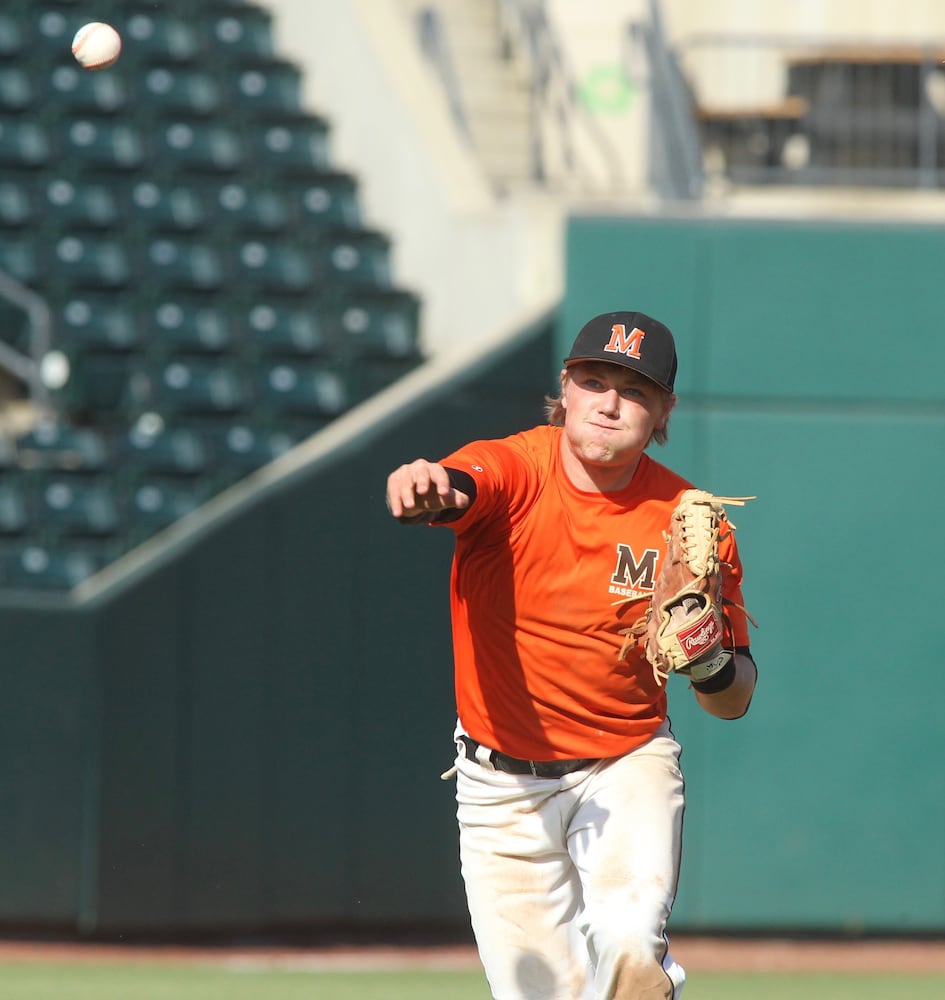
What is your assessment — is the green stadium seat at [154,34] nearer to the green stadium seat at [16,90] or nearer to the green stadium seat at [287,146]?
the green stadium seat at [16,90]

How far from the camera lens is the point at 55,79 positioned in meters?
11.2

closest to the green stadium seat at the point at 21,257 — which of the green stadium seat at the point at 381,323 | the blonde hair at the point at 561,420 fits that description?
the green stadium seat at the point at 381,323

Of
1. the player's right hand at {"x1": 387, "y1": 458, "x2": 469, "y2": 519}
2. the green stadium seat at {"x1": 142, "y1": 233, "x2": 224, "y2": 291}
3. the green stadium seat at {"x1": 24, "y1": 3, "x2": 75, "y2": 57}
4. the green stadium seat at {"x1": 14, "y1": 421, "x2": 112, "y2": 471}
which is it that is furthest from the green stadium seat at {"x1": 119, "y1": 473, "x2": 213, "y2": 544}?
the player's right hand at {"x1": 387, "y1": 458, "x2": 469, "y2": 519}

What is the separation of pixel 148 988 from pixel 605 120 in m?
7.79

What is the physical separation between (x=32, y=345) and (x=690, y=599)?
6.70 m

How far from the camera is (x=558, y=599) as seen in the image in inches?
172

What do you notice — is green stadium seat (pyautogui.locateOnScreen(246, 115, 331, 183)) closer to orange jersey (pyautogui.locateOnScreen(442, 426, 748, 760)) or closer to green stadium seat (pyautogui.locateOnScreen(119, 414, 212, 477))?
green stadium seat (pyautogui.locateOnScreen(119, 414, 212, 477))

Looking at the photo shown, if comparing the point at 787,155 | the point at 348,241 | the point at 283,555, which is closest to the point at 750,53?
the point at 787,155

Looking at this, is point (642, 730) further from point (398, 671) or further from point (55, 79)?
point (55, 79)

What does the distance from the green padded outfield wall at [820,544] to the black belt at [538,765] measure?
336 cm

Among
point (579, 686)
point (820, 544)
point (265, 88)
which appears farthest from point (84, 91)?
point (579, 686)

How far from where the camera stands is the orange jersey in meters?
4.34

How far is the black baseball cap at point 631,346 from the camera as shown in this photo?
4230mm

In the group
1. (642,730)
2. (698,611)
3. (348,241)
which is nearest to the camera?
(698,611)
